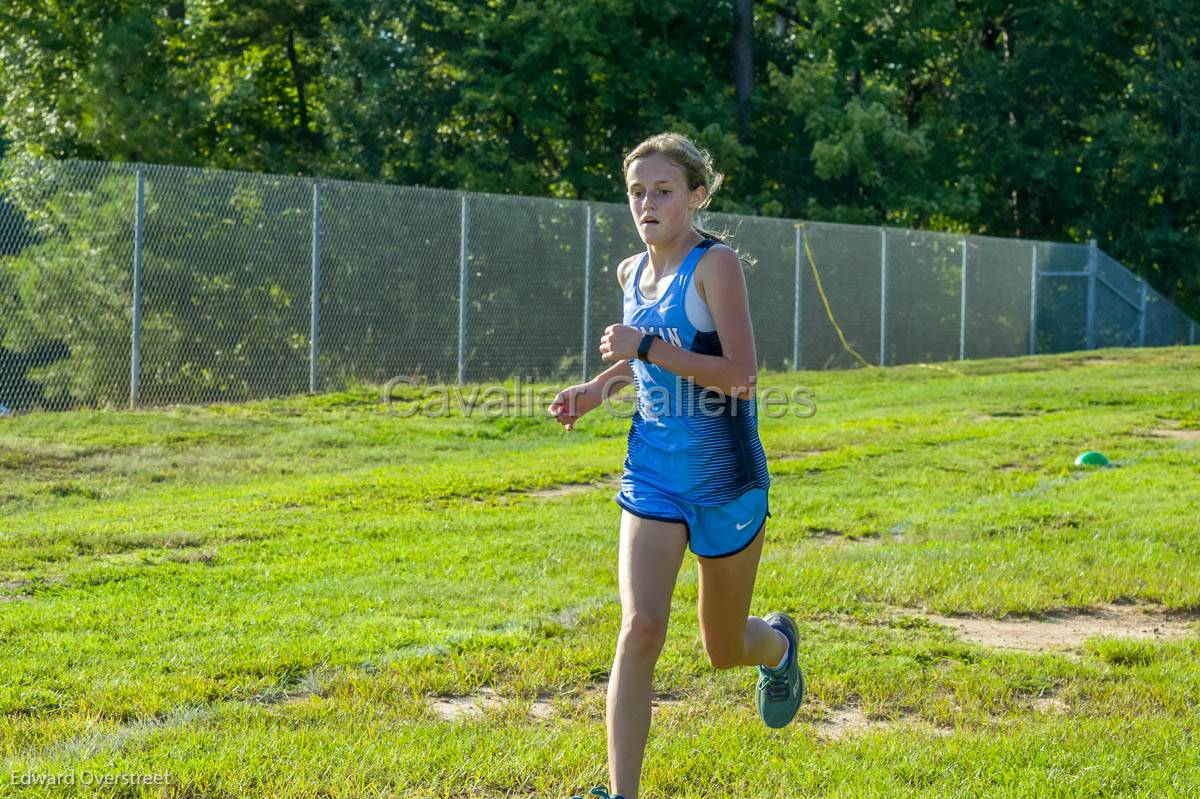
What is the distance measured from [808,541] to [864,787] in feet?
13.7

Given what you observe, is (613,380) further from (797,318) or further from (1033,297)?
(1033,297)

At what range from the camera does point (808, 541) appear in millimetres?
8336

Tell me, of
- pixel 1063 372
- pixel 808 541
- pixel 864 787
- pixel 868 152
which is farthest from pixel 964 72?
pixel 864 787

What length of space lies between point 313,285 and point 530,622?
10.5 metres

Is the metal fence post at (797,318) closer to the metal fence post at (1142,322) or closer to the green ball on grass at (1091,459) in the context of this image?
the green ball on grass at (1091,459)

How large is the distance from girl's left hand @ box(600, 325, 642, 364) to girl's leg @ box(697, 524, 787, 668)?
682 millimetres

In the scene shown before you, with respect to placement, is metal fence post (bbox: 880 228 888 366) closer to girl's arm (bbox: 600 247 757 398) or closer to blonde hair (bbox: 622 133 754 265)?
blonde hair (bbox: 622 133 754 265)

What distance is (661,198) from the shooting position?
420 cm

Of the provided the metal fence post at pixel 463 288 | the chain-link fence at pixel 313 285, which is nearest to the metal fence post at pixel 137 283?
the chain-link fence at pixel 313 285

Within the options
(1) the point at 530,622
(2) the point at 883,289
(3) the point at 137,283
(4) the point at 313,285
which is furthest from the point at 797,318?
(1) the point at 530,622

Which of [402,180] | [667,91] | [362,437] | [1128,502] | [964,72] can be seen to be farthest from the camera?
[964,72]

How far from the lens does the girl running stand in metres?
3.93

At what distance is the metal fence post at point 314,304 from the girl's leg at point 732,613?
39.4 ft

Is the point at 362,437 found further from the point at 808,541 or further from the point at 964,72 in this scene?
the point at 964,72
